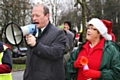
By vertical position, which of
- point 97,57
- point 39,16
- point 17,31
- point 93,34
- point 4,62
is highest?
point 39,16

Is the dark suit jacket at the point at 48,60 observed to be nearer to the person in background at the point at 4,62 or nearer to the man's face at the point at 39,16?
the man's face at the point at 39,16

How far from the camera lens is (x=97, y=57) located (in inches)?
134

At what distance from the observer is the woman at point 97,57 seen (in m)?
3.30

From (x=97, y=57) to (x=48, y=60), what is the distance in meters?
0.61

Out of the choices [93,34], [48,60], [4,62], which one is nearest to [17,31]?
[48,60]

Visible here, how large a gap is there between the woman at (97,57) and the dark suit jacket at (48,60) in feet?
0.87

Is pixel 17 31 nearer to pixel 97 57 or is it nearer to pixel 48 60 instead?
pixel 48 60

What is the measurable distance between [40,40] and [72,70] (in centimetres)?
60

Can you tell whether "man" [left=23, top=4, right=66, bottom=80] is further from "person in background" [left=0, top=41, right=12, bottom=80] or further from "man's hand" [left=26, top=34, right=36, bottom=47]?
"person in background" [left=0, top=41, right=12, bottom=80]

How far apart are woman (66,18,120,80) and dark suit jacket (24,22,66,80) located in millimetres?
265

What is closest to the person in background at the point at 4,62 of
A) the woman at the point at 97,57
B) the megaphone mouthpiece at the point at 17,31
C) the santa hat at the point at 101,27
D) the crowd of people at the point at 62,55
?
the crowd of people at the point at 62,55

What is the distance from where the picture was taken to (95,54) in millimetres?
3438

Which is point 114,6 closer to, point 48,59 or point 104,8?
point 104,8

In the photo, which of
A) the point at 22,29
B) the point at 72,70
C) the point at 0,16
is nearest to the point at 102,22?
the point at 72,70
